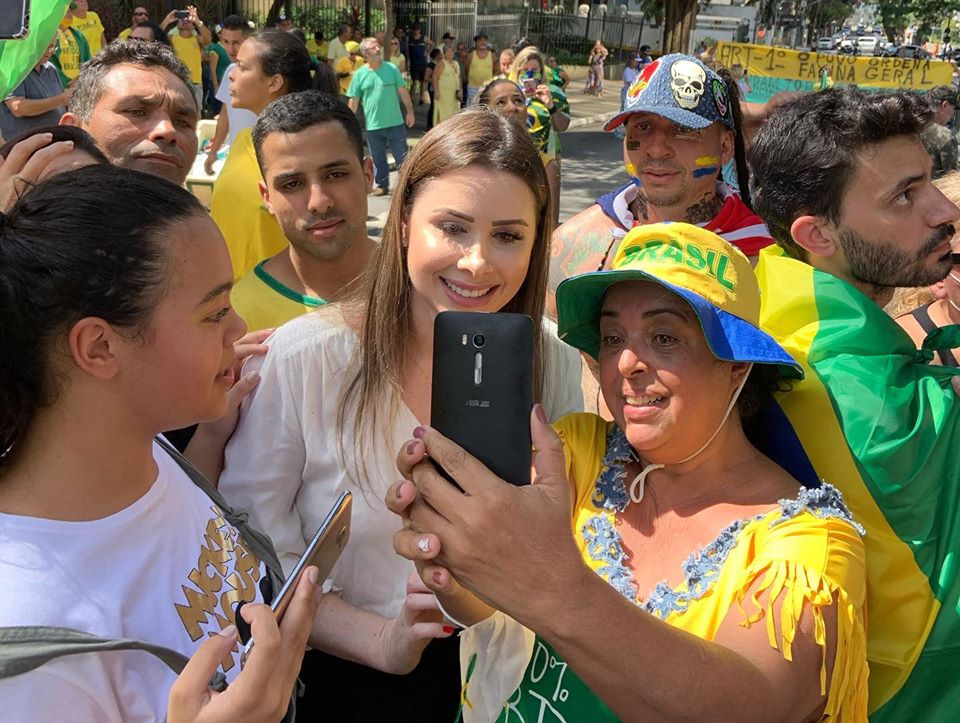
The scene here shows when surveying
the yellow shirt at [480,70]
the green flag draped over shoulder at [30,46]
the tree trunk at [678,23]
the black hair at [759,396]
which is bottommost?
the yellow shirt at [480,70]

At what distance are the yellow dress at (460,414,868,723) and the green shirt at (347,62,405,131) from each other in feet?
30.0

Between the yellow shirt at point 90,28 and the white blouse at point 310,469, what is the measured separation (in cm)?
994

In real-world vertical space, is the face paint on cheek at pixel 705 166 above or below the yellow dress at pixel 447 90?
above

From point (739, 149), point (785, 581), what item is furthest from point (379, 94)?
point (785, 581)

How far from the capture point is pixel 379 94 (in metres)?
10.4

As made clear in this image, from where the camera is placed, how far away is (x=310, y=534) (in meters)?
2.03

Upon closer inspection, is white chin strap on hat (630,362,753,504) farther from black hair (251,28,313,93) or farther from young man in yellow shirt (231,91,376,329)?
black hair (251,28,313,93)

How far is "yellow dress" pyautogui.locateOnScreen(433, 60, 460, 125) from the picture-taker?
42.6 feet

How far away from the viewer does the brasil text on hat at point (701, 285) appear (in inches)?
63.7

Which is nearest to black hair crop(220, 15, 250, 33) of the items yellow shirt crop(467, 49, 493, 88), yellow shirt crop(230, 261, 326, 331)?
yellow shirt crop(467, 49, 493, 88)

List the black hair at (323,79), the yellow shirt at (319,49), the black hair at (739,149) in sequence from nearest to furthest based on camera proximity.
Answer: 1. the black hair at (739,149)
2. the black hair at (323,79)
3. the yellow shirt at (319,49)

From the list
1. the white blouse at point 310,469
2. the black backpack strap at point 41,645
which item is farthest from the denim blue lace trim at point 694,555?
the black backpack strap at point 41,645

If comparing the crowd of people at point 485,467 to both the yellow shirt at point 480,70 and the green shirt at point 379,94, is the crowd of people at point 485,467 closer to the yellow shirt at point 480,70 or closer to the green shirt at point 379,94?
the green shirt at point 379,94

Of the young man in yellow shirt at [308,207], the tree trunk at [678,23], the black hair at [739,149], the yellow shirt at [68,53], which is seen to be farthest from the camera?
the tree trunk at [678,23]
